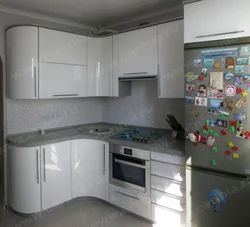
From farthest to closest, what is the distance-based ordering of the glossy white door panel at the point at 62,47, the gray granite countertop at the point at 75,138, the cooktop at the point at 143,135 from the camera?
the glossy white door panel at the point at 62,47 < the cooktop at the point at 143,135 < the gray granite countertop at the point at 75,138

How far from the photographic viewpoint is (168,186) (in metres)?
2.23

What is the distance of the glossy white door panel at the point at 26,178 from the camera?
2.48m

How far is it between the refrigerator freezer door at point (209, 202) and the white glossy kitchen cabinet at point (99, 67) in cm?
168

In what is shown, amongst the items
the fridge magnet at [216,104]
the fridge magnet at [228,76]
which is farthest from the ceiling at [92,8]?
the fridge magnet at [216,104]

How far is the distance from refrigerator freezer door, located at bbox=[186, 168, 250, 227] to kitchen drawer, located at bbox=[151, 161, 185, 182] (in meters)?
0.11

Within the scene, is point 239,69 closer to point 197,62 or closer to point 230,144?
point 197,62

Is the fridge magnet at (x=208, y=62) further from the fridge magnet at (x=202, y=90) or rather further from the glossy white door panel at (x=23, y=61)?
the glossy white door panel at (x=23, y=61)

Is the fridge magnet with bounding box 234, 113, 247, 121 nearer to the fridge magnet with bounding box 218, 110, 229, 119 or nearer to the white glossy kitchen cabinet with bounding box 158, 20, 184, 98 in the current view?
the fridge magnet with bounding box 218, 110, 229, 119

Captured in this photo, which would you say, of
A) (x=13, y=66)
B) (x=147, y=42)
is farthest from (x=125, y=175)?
(x=13, y=66)

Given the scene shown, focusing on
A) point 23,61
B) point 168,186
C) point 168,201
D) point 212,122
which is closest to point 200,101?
point 212,122

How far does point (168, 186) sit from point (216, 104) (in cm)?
94

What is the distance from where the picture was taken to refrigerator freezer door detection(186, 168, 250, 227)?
1765mm

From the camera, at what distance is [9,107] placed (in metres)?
2.76

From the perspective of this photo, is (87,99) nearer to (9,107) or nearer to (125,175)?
(9,107)
